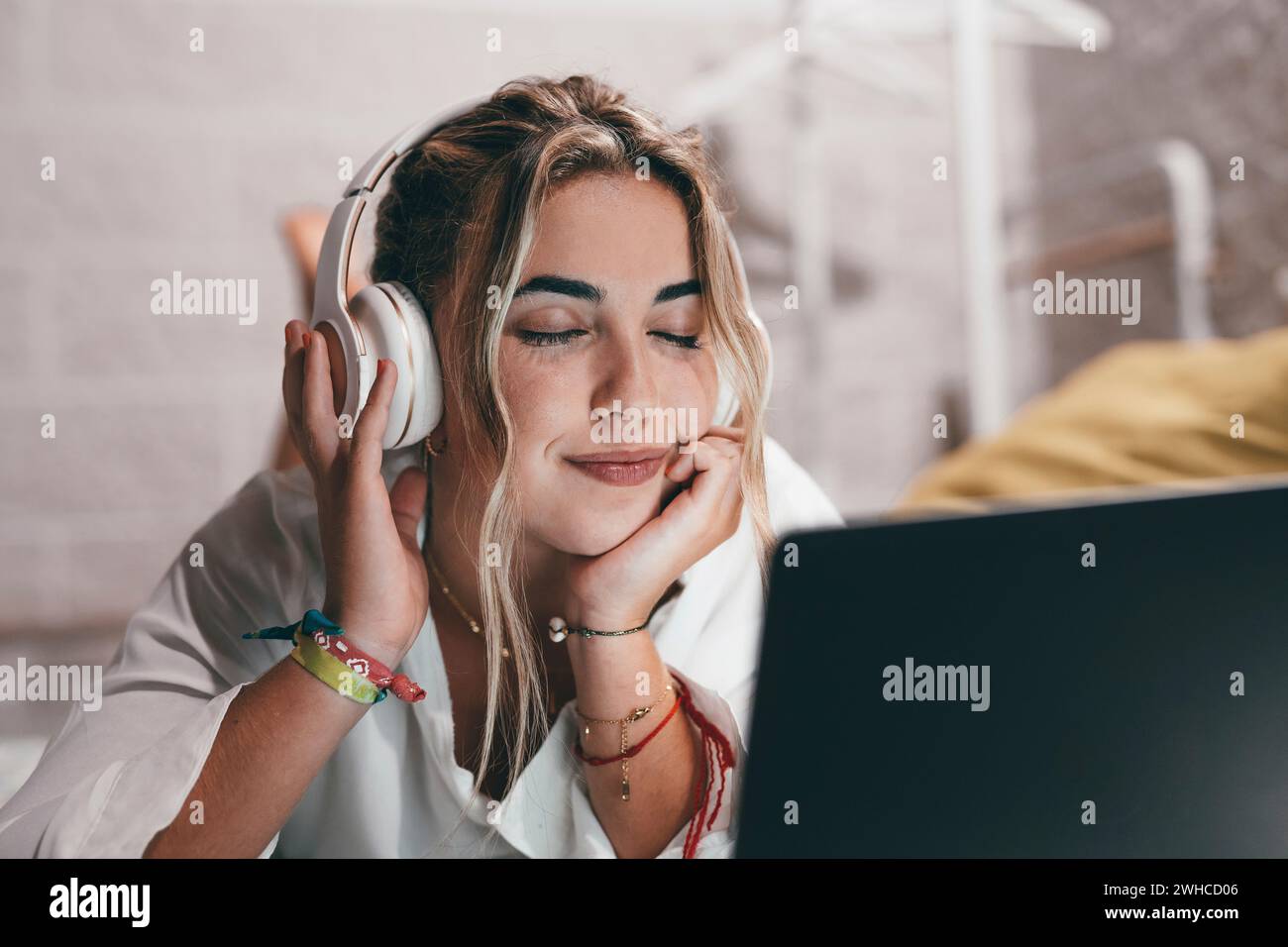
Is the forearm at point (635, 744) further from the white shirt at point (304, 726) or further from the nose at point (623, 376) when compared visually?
the nose at point (623, 376)

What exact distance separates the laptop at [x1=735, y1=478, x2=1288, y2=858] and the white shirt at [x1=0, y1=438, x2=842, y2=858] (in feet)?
0.16

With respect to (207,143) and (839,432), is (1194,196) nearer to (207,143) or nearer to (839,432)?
(839,432)

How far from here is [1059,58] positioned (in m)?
1.33

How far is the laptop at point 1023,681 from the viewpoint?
40 centimetres

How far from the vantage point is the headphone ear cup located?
0.45 metres

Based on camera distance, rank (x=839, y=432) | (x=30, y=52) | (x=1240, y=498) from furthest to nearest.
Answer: (x=839, y=432) < (x=30, y=52) < (x=1240, y=498)

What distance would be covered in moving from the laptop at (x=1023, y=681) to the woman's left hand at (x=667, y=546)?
82 mm

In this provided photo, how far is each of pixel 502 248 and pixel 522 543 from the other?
→ 14cm

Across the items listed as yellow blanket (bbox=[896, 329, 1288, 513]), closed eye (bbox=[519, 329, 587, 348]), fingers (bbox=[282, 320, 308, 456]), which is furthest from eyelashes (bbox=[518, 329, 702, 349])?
yellow blanket (bbox=[896, 329, 1288, 513])
